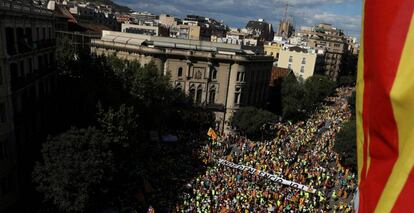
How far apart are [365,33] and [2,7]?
84.5ft

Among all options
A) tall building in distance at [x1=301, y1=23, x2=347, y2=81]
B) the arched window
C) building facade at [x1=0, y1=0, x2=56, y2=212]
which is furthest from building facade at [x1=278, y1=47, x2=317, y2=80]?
building facade at [x1=0, y1=0, x2=56, y2=212]

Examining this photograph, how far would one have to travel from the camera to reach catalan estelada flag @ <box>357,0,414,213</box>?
4.02 metres

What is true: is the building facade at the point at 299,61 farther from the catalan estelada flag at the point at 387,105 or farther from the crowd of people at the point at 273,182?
the catalan estelada flag at the point at 387,105

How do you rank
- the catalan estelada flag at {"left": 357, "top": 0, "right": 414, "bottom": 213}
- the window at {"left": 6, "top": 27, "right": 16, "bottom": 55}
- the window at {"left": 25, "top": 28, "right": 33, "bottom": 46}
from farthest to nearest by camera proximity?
the window at {"left": 25, "top": 28, "right": 33, "bottom": 46} < the window at {"left": 6, "top": 27, "right": 16, "bottom": 55} < the catalan estelada flag at {"left": 357, "top": 0, "right": 414, "bottom": 213}

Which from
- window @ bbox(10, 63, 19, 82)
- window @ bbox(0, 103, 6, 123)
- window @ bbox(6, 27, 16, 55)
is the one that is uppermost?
window @ bbox(6, 27, 16, 55)

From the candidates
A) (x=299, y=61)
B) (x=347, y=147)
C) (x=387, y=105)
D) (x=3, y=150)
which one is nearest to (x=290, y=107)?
(x=347, y=147)

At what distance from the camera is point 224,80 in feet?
184

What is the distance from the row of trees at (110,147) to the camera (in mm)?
25656

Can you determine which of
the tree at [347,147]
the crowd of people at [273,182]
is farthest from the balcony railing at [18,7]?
the tree at [347,147]

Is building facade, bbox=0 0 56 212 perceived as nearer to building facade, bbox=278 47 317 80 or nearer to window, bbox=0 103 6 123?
window, bbox=0 103 6 123

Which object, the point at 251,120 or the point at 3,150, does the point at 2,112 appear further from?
the point at 251,120

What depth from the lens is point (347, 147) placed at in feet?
133

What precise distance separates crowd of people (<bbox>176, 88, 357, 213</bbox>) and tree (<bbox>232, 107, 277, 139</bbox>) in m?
1.66

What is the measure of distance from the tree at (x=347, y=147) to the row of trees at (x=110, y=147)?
15374 millimetres
